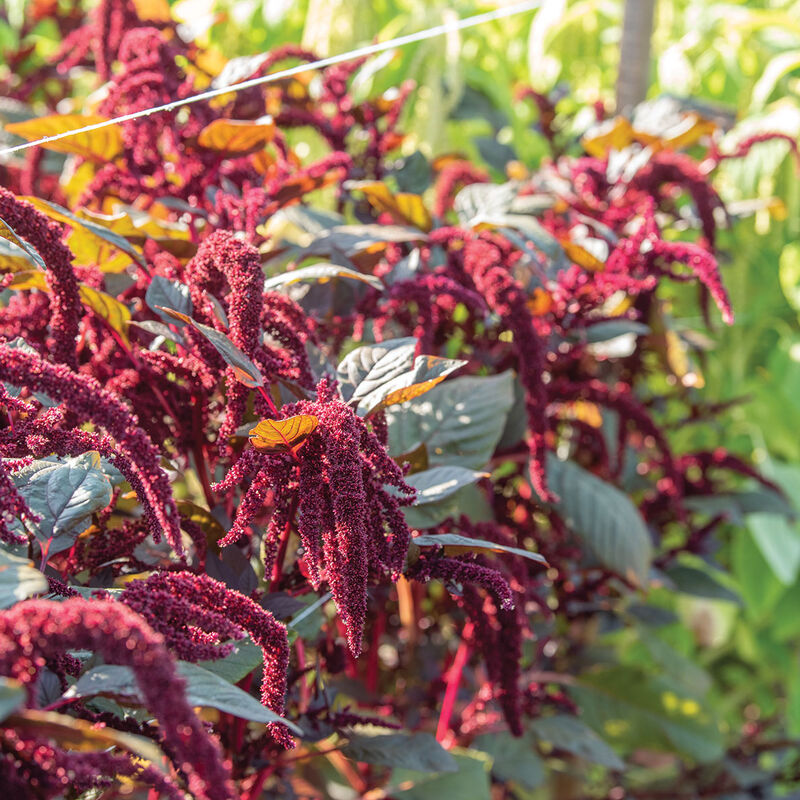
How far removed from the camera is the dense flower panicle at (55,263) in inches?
20.0

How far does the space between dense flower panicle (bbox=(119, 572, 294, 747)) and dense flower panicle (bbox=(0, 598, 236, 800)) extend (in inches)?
2.9

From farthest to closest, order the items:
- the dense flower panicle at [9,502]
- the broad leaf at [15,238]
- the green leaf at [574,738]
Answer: the green leaf at [574,738] → the broad leaf at [15,238] → the dense flower panicle at [9,502]

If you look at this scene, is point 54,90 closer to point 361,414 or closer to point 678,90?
point 678,90

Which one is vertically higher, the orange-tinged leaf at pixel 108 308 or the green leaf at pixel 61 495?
the orange-tinged leaf at pixel 108 308

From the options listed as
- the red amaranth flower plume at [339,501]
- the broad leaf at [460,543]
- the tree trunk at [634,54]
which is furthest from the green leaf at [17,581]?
the tree trunk at [634,54]

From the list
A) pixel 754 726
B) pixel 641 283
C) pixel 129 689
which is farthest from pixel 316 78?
pixel 754 726

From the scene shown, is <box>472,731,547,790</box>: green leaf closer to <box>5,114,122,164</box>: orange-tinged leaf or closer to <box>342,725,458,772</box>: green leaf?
<box>342,725,458,772</box>: green leaf

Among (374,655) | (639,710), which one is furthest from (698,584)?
(374,655)

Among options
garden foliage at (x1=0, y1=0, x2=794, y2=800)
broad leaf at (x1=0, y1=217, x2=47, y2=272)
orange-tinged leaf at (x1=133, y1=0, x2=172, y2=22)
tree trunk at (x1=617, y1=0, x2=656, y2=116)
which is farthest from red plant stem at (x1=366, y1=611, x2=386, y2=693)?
tree trunk at (x1=617, y1=0, x2=656, y2=116)

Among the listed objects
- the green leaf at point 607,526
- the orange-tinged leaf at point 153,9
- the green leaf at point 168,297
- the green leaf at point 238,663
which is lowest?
the green leaf at point 607,526

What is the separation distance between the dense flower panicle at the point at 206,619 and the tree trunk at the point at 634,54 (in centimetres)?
133

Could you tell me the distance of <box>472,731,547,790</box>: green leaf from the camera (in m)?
1.07

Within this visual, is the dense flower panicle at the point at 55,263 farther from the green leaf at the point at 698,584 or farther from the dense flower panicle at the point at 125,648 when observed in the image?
the green leaf at the point at 698,584

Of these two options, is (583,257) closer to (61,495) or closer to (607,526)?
(607,526)
